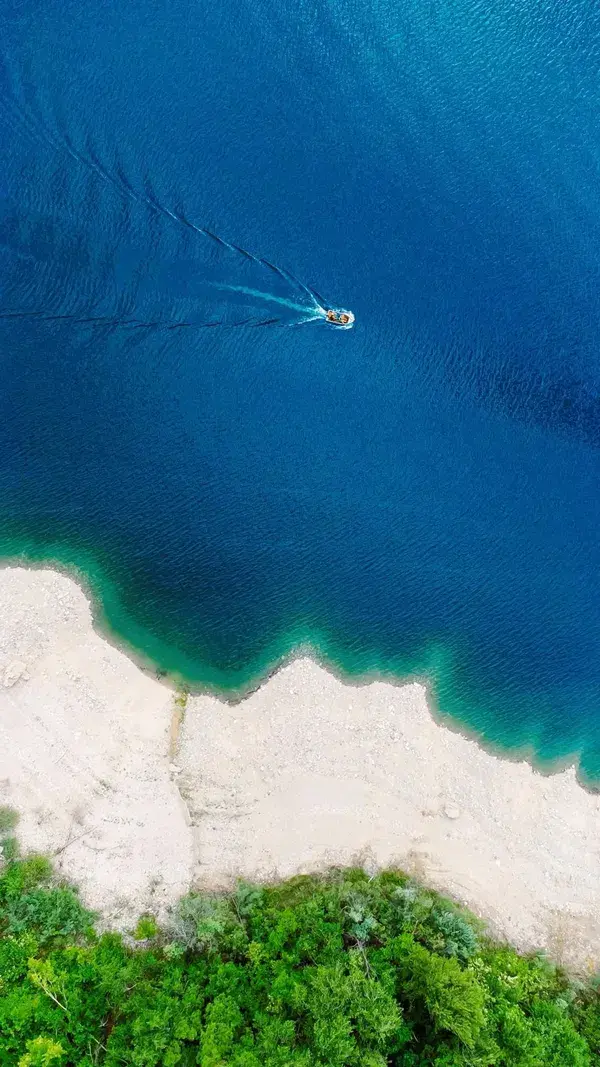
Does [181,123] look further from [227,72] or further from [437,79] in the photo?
[437,79]

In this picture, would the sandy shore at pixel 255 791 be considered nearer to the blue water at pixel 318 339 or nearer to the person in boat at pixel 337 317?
the blue water at pixel 318 339

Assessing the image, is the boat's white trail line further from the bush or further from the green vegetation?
the green vegetation

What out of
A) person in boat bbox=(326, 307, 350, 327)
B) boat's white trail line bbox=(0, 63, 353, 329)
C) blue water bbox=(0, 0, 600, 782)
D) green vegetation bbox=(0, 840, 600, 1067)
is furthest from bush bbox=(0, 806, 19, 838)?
person in boat bbox=(326, 307, 350, 327)

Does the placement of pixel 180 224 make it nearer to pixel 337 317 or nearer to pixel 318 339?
pixel 318 339

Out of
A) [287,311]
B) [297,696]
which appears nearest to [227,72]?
[287,311]

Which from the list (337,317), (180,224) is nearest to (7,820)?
(337,317)
